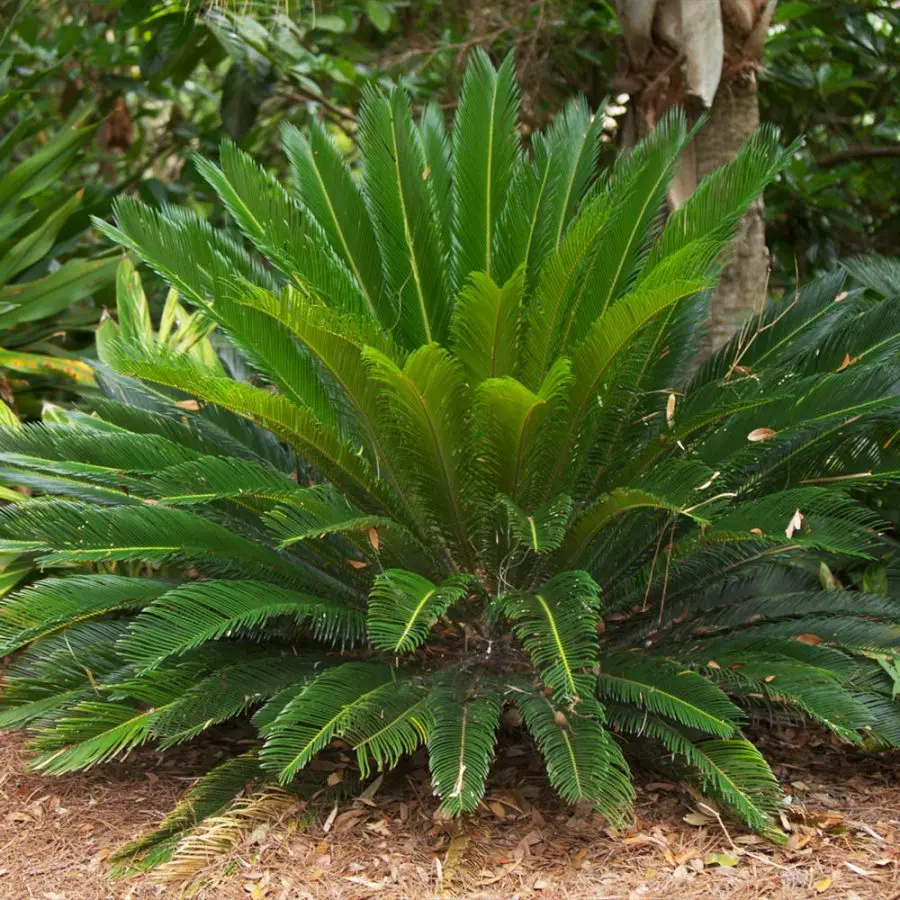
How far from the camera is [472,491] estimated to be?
114 inches

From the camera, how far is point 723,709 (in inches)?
100.0

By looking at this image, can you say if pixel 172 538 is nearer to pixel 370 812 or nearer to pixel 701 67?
pixel 370 812

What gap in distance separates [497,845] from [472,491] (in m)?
0.91

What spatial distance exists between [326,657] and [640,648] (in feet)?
2.94

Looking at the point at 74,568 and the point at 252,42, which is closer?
the point at 74,568

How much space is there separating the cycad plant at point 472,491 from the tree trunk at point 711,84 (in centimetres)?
48

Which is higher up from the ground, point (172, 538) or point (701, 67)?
Answer: point (701, 67)

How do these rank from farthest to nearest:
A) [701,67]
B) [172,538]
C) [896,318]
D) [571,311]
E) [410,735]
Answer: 1. [701,67]
2. [896,318]
3. [571,311]
4. [172,538]
5. [410,735]

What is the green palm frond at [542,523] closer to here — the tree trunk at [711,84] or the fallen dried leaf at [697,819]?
the fallen dried leaf at [697,819]

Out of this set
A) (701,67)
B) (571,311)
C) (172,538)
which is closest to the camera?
(172,538)

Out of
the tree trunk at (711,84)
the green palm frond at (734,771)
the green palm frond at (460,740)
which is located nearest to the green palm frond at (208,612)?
the green palm frond at (460,740)

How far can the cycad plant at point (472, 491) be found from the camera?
257cm

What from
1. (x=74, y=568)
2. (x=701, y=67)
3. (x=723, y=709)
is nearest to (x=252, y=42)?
(x=701, y=67)

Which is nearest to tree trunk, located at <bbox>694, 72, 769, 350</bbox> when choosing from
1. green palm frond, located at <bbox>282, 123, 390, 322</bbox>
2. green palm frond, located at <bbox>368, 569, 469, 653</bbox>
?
green palm frond, located at <bbox>282, 123, 390, 322</bbox>
